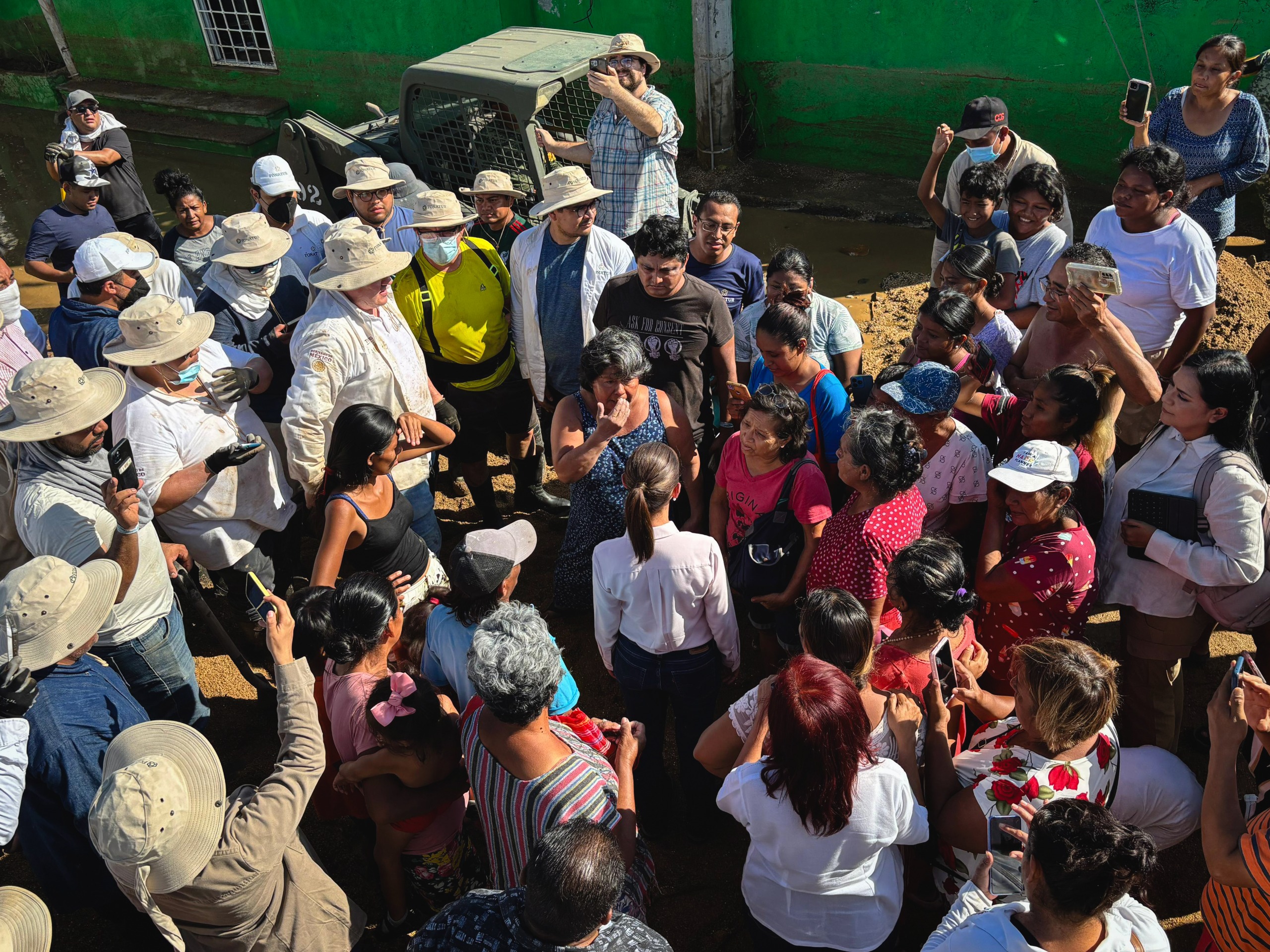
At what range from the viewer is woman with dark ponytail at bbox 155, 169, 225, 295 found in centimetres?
536

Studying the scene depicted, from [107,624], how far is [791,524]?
2523mm

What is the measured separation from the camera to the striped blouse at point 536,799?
230 centimetres

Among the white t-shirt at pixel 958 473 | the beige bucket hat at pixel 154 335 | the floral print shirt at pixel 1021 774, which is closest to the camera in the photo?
the floral print shirt at pixel 1021 774

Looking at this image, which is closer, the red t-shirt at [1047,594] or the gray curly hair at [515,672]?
the gray curly hair at [515,672]

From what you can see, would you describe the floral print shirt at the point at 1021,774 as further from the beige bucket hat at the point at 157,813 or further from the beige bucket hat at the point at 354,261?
the beige bucket hat at the point at 354,261

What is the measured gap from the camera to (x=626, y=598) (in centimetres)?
294

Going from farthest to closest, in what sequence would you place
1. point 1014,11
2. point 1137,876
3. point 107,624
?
1. point 1014,11
2. point 107,624
3. point 1137,876

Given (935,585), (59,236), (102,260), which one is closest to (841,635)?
(935,585)

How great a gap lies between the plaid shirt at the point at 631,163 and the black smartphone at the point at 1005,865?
13.7 ft

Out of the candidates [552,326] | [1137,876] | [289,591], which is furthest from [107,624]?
[1137,876]

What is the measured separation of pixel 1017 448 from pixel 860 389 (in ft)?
3.01

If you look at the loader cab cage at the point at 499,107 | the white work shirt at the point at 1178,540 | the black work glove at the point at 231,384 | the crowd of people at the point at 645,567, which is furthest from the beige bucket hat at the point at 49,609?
the loader cab cage at the point at 499,107

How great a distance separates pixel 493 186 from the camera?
511cm

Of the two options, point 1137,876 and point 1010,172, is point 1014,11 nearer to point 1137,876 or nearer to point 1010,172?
point 1010,172
